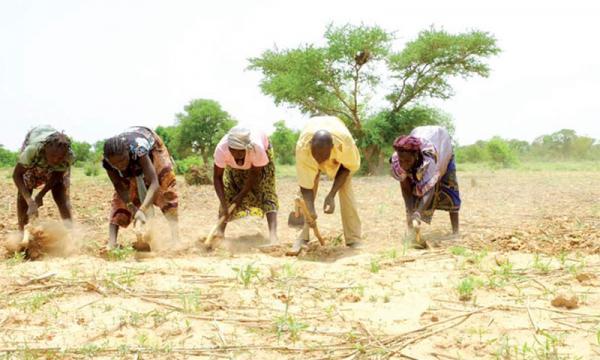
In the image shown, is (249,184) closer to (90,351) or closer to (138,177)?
(138,177)

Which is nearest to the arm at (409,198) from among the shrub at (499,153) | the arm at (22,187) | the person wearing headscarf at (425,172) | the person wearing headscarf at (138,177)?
the person wearing headscarf at (425,172)

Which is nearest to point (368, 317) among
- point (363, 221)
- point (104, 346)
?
point (104, 346)

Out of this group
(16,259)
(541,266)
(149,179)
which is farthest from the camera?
(149,179)

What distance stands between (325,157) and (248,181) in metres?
1.11

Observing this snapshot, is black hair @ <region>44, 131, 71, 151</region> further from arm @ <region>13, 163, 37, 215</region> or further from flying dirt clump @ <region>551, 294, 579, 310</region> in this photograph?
flying dirt clump @ <region>551, 294, 579, 310</region>

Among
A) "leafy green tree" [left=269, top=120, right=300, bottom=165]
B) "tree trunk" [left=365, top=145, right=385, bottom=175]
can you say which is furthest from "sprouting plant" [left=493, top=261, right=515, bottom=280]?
"leafy green tree" [left=269, top=120, right=300, bottom=165]

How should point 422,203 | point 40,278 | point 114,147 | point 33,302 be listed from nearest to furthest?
point 33,302, point 40,278, point 114,147, point 422,203

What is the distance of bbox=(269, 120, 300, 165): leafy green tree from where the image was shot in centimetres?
3644

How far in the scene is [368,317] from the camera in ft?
9.93

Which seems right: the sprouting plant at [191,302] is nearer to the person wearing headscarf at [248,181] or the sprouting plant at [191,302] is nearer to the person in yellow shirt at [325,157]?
the person in yellow shirt at [325,157]

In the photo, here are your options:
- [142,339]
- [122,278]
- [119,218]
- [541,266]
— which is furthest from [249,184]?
[142,339]

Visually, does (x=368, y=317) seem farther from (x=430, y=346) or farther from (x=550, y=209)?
(x=550, y=209)

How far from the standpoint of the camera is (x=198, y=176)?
13.2 metres

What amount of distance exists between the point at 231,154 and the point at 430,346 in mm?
2913
